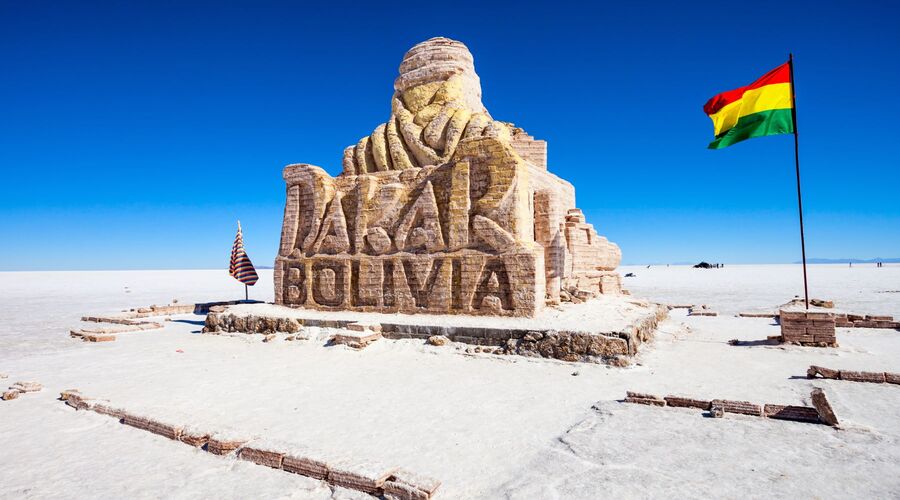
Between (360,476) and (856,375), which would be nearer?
(360,476)

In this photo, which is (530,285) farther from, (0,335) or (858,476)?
(0,335)

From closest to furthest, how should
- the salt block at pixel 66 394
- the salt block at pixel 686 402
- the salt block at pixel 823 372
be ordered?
the salt block at pixel 686 402 < the salt block at pixel 66 394 < the salt block at pixel 823 372

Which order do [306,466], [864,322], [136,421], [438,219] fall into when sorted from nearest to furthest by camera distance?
[306,466] < [136,421] < [438,219] < [864,322]

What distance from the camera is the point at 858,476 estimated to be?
388 cm

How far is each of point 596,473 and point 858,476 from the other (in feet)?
6.69

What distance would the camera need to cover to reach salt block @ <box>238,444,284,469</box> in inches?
170

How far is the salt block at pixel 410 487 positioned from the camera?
361cm

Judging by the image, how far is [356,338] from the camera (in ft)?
31.9

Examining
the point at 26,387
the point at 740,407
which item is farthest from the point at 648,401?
the point at 26,387

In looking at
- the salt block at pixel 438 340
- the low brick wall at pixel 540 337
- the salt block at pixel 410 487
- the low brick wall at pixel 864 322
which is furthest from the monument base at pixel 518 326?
the salt block at pixel 410 487

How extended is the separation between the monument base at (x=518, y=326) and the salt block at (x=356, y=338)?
1.00ft

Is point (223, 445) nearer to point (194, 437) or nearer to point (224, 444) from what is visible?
point (224, 444)

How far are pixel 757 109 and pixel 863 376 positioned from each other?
559 centimetres

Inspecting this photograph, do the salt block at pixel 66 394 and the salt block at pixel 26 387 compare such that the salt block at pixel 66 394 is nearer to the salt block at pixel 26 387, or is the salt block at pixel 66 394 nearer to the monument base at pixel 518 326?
the salt block at pixel 26 387
